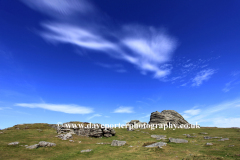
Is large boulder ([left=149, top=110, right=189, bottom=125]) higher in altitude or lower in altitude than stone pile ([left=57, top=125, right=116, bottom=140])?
higher

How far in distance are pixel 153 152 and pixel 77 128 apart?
3399 centimetres

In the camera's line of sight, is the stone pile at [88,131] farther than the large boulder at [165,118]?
No

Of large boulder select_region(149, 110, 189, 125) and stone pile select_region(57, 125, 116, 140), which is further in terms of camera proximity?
large boulder select_region(149, 110, 189, 125)

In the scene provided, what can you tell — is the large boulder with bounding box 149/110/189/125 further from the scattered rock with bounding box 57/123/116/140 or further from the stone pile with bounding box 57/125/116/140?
the scattered rock with bounding box 57/123/116/140

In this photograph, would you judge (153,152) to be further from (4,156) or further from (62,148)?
(4,156)

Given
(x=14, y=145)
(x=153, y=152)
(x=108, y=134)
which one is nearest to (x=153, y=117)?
(x=108, y=134)

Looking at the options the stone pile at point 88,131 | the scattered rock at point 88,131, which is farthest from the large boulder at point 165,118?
the scattered rock at point 88,131

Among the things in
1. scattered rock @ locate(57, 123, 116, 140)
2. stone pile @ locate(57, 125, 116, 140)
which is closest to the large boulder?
stone pile @ locate(57, 125, 116, 140)

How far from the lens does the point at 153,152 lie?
28703 millimetres

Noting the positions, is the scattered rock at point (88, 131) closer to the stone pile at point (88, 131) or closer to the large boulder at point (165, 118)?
the stone pile at point (88, 131)

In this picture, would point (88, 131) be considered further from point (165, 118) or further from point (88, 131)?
point (165, 118)

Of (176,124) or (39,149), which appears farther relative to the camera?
(176,124)

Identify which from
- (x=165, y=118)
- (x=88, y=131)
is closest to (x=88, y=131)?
(x=88, y=131)

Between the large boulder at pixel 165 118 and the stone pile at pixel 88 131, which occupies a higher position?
the large boulder at pixel 165 118
